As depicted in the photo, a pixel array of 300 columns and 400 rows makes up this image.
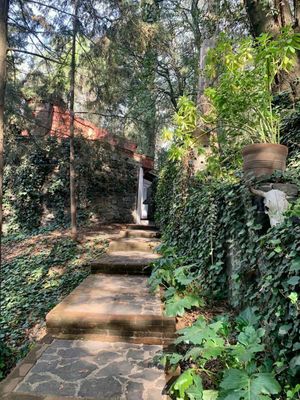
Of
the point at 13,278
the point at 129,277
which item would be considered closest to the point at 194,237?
the point at 129,277

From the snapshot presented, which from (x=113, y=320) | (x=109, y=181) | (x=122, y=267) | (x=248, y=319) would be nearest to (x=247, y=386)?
(x=248, y=319)

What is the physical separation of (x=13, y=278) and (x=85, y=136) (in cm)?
400

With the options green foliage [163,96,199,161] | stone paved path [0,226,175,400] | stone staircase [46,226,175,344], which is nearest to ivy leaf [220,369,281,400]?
stone paved path [0,226,175,400]

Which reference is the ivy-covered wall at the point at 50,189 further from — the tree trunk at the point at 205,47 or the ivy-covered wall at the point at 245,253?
the ivy-covered wall at the point at 245,253

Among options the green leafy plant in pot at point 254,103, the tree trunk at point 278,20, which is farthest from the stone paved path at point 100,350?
the tree trunk at point 278,20

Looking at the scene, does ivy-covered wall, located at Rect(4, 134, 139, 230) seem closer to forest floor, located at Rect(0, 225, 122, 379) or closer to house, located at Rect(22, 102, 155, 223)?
house, located at Rect(22, 102, 155, 223)

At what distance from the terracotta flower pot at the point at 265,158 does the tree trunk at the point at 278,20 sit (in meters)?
2.66

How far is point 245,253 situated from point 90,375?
1681 mm

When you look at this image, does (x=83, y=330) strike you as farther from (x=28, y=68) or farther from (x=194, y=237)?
(x=28, y=68)

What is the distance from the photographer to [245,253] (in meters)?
2.71

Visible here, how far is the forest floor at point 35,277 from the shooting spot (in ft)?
14.2

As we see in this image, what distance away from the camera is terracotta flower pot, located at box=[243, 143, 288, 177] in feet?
9.46

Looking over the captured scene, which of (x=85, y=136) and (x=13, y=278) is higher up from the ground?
(x=85, y=136)

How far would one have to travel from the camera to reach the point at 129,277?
4922 mm
